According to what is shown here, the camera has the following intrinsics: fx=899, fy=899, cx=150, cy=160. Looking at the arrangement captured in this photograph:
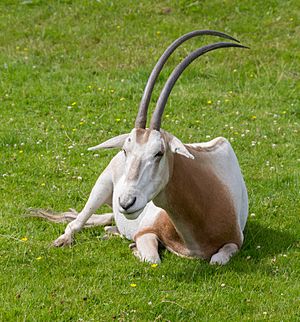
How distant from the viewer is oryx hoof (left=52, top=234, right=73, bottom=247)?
7.30 meters

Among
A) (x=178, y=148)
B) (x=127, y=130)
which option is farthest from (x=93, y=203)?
(x=127, y=130)

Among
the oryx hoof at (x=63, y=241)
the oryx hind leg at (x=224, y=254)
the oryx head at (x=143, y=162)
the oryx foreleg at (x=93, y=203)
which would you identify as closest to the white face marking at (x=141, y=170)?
the oryx head at (x=143, y=162)

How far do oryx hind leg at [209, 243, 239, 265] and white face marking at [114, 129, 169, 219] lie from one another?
81cm

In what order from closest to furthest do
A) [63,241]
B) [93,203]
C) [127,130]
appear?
1. [63,241]
2. [93,203]
3. [127,130]

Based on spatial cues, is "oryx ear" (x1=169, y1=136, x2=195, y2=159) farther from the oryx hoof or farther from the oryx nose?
the oryx hoof

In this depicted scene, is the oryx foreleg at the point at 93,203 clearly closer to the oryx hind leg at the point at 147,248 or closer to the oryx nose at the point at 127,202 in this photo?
the oryx hind leg at the point at 147,248

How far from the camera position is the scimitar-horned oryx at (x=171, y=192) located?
A: 629 cm

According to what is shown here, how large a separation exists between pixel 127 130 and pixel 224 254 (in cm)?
410

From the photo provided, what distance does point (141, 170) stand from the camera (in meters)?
6.24

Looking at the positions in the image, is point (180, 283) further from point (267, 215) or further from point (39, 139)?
point (39, 139)

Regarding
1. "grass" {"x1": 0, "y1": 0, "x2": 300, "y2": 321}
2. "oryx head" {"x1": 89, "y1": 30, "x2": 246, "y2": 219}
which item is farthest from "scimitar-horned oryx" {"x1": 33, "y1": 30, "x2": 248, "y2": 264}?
"grass" {"x1": 0, "y1": 0, "x2": 300, "y2": 321}

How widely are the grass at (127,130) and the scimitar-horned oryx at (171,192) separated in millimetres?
151

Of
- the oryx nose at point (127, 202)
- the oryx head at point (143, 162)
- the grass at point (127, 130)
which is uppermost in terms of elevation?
the oryx head at point (143, 162)

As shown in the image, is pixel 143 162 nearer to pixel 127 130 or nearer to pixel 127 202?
pixel 127 202
